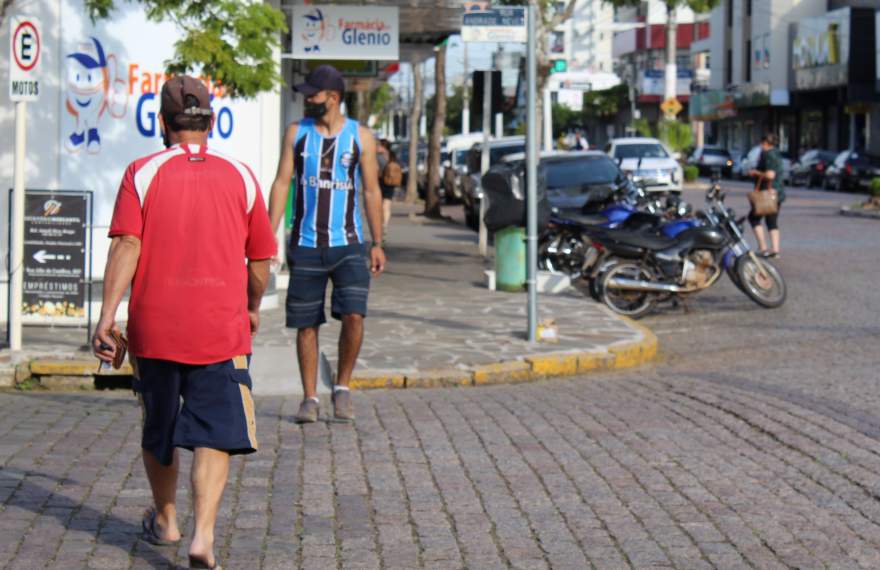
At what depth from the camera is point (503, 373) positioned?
10.6m

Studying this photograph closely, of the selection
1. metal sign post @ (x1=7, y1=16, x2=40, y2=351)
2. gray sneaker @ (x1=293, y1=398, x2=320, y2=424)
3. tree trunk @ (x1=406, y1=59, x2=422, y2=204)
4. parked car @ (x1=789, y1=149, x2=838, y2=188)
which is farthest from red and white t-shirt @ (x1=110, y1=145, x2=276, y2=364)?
parked car @ (x1=789, y1=149, x2=838, y2=188)

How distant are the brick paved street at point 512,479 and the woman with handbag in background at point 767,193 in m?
9.20

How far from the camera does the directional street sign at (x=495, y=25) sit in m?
12.5

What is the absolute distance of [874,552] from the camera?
5660 mm

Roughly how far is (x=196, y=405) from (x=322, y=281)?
309cm

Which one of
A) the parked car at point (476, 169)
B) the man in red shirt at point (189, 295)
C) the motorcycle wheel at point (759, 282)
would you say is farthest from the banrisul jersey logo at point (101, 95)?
the parked car at point (476, 169)

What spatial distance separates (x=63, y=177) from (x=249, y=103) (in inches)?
77.1

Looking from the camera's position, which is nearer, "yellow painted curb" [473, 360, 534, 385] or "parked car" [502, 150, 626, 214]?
"yellow painted curb" [473, 360, 534, 385]

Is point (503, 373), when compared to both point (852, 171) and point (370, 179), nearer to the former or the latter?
point (370, 179)

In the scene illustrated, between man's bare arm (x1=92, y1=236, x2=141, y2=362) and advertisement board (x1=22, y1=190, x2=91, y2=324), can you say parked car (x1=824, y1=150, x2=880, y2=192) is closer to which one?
advertisement board (x1=22, y1=190, x2=91, y2=324)

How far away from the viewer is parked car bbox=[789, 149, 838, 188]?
52.6 metres

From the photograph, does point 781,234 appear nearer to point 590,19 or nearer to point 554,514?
point 554,514

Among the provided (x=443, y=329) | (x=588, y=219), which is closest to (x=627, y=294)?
(x=588, y=219)

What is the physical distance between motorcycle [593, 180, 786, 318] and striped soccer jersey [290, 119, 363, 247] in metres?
7.08
